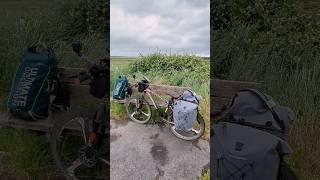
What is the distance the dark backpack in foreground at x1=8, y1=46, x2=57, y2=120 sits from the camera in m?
3.30

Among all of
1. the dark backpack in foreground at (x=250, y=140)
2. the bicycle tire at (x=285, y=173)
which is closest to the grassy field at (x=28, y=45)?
the dark backpack in foreground at (x=250, y=140)

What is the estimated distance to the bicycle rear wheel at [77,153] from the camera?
11.2 ft

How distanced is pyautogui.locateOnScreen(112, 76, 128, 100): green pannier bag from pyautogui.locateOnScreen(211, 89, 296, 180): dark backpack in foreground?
565 millimetres

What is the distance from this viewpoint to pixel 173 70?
297 centimetres

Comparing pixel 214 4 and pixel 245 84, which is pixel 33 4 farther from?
pixel 245 84

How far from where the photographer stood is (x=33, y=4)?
371 centimetres

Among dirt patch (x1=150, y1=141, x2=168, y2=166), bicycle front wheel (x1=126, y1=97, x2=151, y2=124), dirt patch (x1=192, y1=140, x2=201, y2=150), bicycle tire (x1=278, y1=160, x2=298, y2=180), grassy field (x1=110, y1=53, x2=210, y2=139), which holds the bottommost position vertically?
bicycle tire (x1=278, y1=160, x2=298, y2=180)

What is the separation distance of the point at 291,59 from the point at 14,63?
195cm

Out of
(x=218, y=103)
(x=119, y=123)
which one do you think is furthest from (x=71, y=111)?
(x=218, y=103)

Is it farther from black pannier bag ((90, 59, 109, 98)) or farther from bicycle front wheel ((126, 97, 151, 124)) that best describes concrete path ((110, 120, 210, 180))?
black pannier bag ((90, 59, 109, 98))

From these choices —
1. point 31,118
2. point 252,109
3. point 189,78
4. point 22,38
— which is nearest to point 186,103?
point 189,78

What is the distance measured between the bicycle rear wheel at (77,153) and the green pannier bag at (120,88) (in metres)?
0.50

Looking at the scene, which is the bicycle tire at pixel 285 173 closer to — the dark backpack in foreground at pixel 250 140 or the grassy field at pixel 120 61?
the dark backpack in foreground at pixel 250 140

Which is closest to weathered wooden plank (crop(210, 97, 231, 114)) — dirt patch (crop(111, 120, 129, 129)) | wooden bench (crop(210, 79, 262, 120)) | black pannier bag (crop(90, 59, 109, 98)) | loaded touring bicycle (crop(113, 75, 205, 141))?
wooden bench (crop(210, 79, 262, 120))
